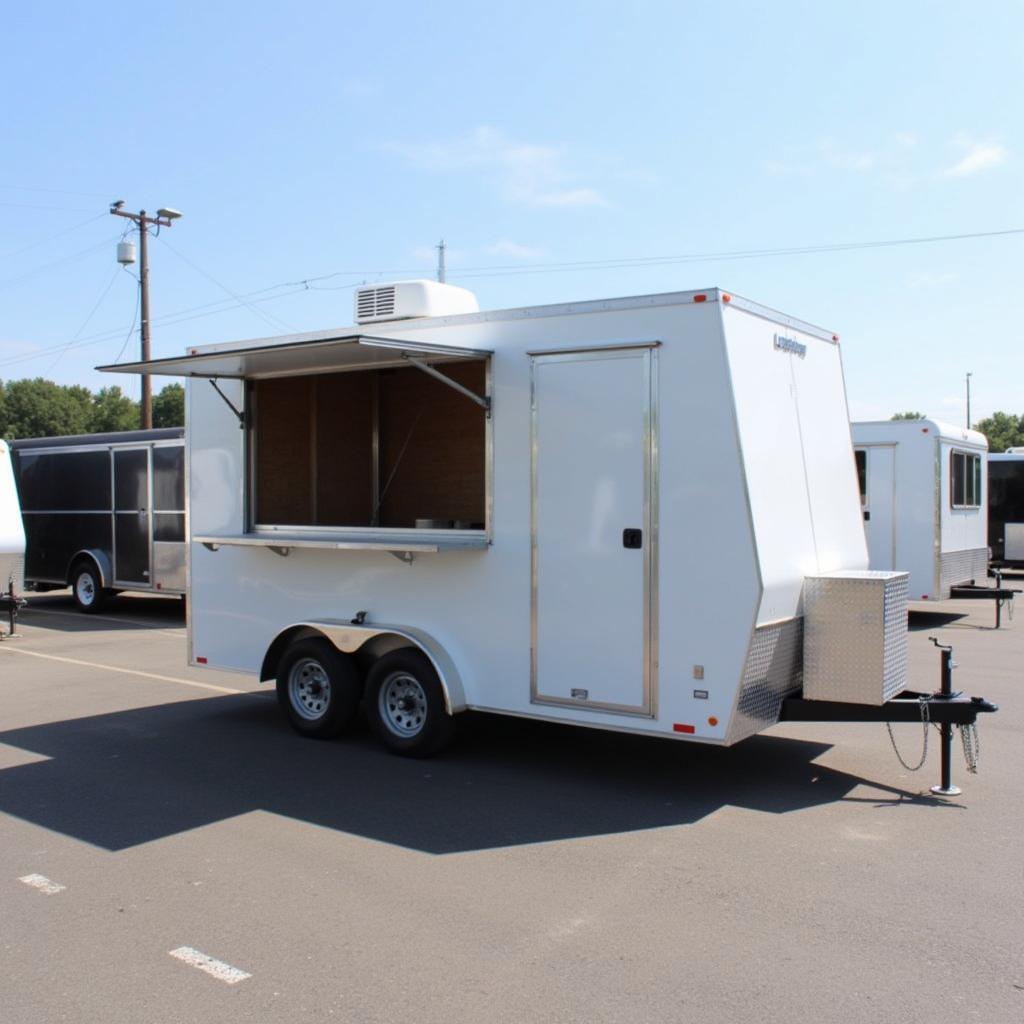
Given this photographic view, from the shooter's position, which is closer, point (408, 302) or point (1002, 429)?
point (408, 302)

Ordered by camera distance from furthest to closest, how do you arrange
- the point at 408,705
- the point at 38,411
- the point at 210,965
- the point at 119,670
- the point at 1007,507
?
the point at 38,411 → the point at 1007,507 → the point at 119,670 → the point at 408,705 → the point at 210,965

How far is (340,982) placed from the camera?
388 cm

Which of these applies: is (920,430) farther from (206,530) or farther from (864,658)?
(206,530)

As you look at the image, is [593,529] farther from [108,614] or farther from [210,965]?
[108,614]

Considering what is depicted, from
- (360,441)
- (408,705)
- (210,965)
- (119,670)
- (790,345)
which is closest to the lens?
(210,965)

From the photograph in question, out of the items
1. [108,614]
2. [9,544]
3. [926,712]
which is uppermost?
[9,544]

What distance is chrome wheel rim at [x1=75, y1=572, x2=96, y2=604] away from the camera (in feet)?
54.0

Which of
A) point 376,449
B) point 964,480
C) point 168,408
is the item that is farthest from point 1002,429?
point 376,449

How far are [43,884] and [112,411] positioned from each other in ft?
274

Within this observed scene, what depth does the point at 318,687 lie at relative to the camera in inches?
305

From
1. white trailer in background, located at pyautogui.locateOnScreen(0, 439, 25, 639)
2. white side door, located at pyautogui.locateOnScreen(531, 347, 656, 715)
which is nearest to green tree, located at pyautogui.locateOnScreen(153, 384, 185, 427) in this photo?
white trailer in background, located at pyautogui.locateOnScreen(0, 439, 25, 639)

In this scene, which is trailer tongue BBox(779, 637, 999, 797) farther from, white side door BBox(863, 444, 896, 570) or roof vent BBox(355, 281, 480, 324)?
white side door BBox(863, 444, 896, 570)

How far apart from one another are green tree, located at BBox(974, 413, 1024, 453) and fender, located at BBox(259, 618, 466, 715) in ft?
221

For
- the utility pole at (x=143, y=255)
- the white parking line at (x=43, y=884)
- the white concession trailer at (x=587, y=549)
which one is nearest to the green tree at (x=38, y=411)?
the utility pole at (x=143, y=255)
